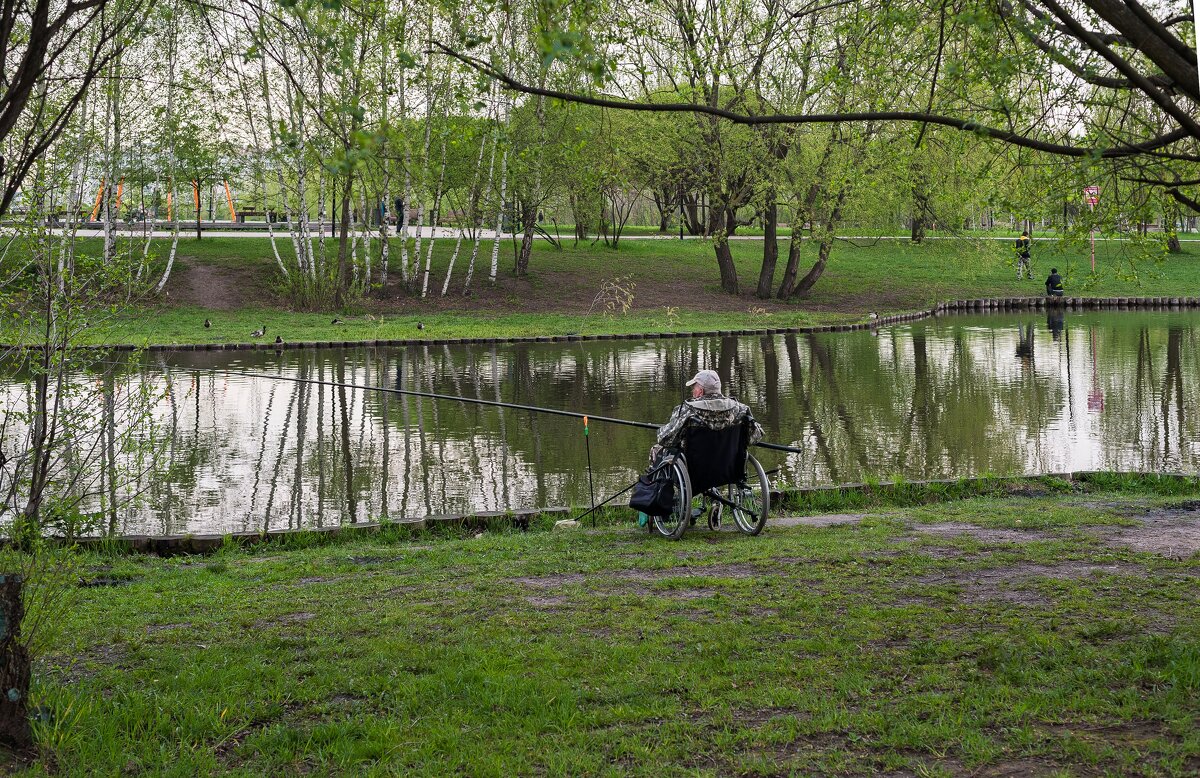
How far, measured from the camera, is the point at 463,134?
662cm

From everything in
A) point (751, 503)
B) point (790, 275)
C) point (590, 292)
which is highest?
point (790, 275)

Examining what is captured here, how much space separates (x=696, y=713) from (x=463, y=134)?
3.67 metres

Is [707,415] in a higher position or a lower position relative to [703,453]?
higher

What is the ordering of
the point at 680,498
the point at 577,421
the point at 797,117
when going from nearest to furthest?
the point at 797,117 < the point at 680,498 < the point at 577,421

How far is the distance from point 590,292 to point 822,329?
9950mm

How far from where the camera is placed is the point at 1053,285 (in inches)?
1577

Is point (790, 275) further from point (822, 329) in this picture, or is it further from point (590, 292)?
point (822, 329)

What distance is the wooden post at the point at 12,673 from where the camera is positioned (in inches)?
161

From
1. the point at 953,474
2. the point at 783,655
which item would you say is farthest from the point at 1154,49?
the point at 953,474

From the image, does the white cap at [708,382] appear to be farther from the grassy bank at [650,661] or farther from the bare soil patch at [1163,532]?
the bare soil patch at [1163,532]

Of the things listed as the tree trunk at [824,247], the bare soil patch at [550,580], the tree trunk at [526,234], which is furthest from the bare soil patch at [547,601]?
the tree trunk at [526,234]

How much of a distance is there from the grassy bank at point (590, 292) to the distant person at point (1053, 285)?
0.95 meters

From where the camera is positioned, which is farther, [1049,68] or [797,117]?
[1049,68]

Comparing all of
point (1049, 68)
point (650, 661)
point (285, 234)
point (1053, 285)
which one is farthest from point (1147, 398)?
point (285, 234)
